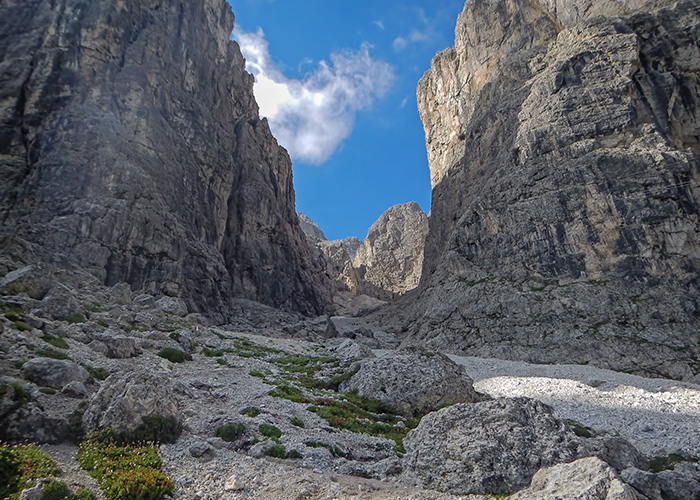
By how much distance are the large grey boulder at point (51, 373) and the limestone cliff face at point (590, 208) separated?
43719 mm

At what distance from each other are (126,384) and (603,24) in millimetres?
78664

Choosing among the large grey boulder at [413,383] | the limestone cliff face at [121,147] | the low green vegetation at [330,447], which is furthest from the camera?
the limestone cliff face at [121,147]

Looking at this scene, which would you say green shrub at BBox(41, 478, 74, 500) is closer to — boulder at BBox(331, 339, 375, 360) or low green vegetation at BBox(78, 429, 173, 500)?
low green vegetation at BBox(78, 429, 173, 500)

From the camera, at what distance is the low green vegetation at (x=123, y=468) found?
9.16 m

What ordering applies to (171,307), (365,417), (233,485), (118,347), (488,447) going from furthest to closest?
(171,307) → (118,347) → (365,417) → (488,447) → (233,485)

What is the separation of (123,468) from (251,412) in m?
6.47

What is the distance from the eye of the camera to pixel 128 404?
478 inches

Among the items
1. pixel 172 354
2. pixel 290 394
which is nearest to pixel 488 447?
pixel 290 394

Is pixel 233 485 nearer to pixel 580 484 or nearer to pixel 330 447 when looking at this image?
pixel 330 447

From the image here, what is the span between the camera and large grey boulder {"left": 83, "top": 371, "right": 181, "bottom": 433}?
465 inches

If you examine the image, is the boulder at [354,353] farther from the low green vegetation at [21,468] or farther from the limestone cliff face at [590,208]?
the low green vegetation at [21,468]

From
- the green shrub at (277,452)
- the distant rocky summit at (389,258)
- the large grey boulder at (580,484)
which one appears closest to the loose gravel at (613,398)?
the large grey boulder at (580,484)

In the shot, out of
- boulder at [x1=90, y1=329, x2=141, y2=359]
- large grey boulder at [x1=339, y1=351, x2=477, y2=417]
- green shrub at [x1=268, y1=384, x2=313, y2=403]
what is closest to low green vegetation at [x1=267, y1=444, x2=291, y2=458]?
green shrub at [x1=268, y1=384, x2=313, y2=403]

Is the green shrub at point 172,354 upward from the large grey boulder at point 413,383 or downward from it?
upward
